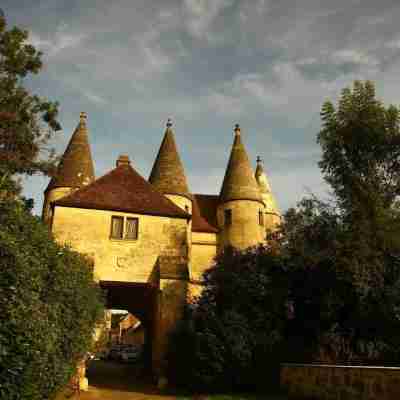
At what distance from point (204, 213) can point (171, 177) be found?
4220 millimetres

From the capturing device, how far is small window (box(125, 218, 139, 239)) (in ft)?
62.5

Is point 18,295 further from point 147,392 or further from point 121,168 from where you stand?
point 121,168

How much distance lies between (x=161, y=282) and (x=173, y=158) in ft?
43.0

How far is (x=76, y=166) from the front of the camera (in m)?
27.8

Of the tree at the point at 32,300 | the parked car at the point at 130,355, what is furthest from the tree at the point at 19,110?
the parked car at the point at 130,355

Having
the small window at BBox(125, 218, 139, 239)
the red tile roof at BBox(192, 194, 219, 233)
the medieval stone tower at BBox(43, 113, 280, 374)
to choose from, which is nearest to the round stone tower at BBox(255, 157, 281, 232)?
the red tile roof at BBox(192, 194, 219, 233)

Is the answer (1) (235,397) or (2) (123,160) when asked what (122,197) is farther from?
(1) (235,397)

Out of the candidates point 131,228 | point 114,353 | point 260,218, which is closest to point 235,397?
point 131,228

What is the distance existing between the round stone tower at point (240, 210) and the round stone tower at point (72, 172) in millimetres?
8931

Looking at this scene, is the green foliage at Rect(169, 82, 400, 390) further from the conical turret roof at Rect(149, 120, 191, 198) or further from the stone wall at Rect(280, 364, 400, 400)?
the conical turret roof at Rect(149, 120, 191, 198)

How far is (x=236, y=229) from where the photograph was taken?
28141mm

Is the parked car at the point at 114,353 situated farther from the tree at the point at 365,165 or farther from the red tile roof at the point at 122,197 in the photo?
the tree at the point at 365,165

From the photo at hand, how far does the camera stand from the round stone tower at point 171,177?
2761cm

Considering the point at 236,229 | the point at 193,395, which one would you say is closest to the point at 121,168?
the point at 236,229
